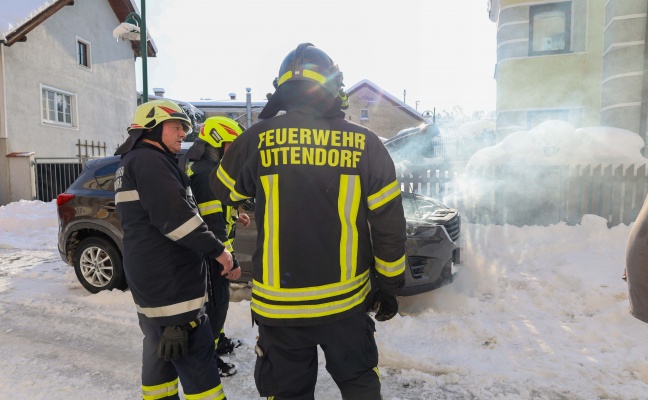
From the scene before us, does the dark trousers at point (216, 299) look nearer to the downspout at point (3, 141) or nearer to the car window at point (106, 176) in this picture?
the car window at point (106, 176)

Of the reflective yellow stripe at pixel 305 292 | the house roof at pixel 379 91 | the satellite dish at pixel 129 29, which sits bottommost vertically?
the reflective yellow stripe at pixel 305 292

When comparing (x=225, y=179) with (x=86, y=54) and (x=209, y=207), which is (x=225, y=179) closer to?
(x=209, y=207)

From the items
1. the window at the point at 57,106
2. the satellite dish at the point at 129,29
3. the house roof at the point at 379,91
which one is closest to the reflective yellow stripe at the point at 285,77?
the satellite dish at the point at 129,29

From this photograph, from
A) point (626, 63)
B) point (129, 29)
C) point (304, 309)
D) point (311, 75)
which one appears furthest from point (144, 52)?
point (626, 63)

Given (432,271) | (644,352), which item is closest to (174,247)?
(432,271)

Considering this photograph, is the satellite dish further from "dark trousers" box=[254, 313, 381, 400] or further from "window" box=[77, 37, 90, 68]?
"window" box=[77, 37, 90, 68]

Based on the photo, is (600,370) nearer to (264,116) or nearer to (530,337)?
(530,337)

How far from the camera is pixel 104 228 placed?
17.3ft

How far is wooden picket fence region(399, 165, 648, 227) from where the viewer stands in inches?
297

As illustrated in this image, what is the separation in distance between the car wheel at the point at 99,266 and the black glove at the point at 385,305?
4.09 meters

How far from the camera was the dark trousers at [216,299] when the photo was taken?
3.11 m

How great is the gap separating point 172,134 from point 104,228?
3.34 m

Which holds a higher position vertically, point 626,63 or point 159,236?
point 626,63

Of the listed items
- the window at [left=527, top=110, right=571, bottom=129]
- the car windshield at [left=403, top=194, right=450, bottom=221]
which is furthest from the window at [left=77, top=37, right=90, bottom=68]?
the car windshield at [left=403, top=194, right=450, bottom=221]
